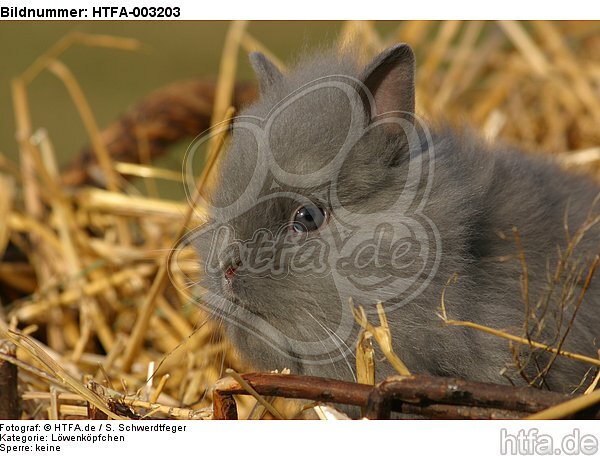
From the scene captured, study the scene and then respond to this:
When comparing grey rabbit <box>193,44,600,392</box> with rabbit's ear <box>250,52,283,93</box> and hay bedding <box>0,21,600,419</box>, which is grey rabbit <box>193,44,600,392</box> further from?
hay bedding <box>0,21,600,419</box>

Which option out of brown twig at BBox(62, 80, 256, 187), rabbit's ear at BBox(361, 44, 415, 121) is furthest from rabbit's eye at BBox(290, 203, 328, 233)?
brown twig at BBox(62, 80, 256, 187)

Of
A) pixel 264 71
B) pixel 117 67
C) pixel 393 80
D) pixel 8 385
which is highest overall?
pixel 117 67

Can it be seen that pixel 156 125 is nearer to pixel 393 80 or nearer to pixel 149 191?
pixel 149 191

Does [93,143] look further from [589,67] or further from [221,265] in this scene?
[589,67]

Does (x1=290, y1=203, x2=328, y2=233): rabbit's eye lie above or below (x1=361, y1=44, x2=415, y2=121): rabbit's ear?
below

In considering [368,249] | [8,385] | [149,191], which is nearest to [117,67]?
[149,191]

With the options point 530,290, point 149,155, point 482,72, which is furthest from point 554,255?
point 482,72
